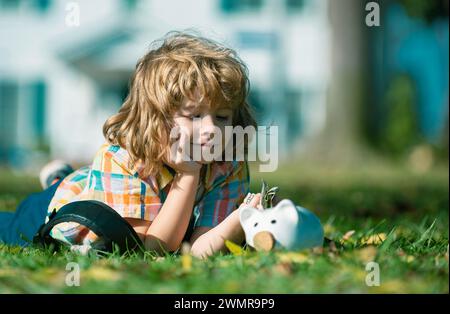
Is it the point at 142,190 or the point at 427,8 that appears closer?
the point at 142,190

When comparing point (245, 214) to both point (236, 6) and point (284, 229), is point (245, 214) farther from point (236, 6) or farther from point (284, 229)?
point (236, 6)

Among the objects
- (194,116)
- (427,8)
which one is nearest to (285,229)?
(194,116)

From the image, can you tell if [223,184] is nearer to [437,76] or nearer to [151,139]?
[151,139]

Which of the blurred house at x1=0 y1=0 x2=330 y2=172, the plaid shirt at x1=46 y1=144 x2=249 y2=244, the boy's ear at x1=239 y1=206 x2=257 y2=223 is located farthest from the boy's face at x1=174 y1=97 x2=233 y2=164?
the blurred house at x1=0 y1=0 x2=330 y2=172

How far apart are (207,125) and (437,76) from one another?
2020cm

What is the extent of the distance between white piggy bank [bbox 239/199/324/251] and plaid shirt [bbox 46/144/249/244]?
585 millimetres

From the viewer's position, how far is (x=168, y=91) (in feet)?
10.7

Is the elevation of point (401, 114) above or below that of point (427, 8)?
below

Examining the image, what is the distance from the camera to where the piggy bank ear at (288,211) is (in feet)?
9.20

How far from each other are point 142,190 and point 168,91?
0.47 metres

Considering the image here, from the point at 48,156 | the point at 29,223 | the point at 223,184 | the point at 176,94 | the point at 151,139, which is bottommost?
the point at 48,156

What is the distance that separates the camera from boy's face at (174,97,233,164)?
10.4 ft

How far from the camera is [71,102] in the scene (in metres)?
20.6
